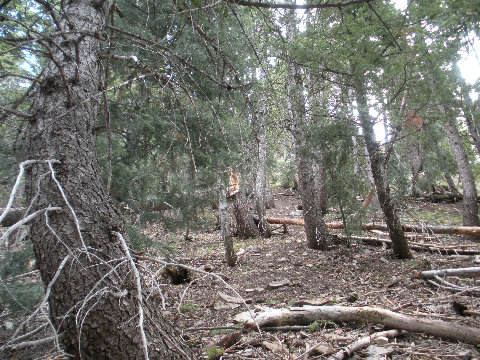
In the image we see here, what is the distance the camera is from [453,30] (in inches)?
173

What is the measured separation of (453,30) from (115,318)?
5490mm

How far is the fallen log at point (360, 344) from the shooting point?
8.74ft

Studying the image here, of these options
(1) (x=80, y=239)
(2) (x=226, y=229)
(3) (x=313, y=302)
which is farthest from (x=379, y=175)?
(1) (x=80, y=239)

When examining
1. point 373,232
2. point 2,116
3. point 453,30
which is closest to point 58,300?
point 2,116

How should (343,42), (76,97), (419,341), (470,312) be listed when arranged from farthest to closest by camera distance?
(343,42) → (470,312) → (419,341) → (76,97)

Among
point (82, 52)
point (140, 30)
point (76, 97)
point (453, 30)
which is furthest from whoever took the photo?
point (140, 30)

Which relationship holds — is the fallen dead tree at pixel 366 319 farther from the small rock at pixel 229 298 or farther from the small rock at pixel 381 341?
the small rock at pixel 229 298

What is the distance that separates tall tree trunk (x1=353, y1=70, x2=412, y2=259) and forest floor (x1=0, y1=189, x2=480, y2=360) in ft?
1.08

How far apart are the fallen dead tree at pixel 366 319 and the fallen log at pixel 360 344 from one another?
12 centimetres

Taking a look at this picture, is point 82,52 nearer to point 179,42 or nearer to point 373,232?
point 179,42

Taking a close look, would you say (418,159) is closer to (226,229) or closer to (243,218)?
(243,218)

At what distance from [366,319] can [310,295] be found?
5.39ft

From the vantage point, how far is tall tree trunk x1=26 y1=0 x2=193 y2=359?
69.1 inches

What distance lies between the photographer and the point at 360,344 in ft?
9.23
